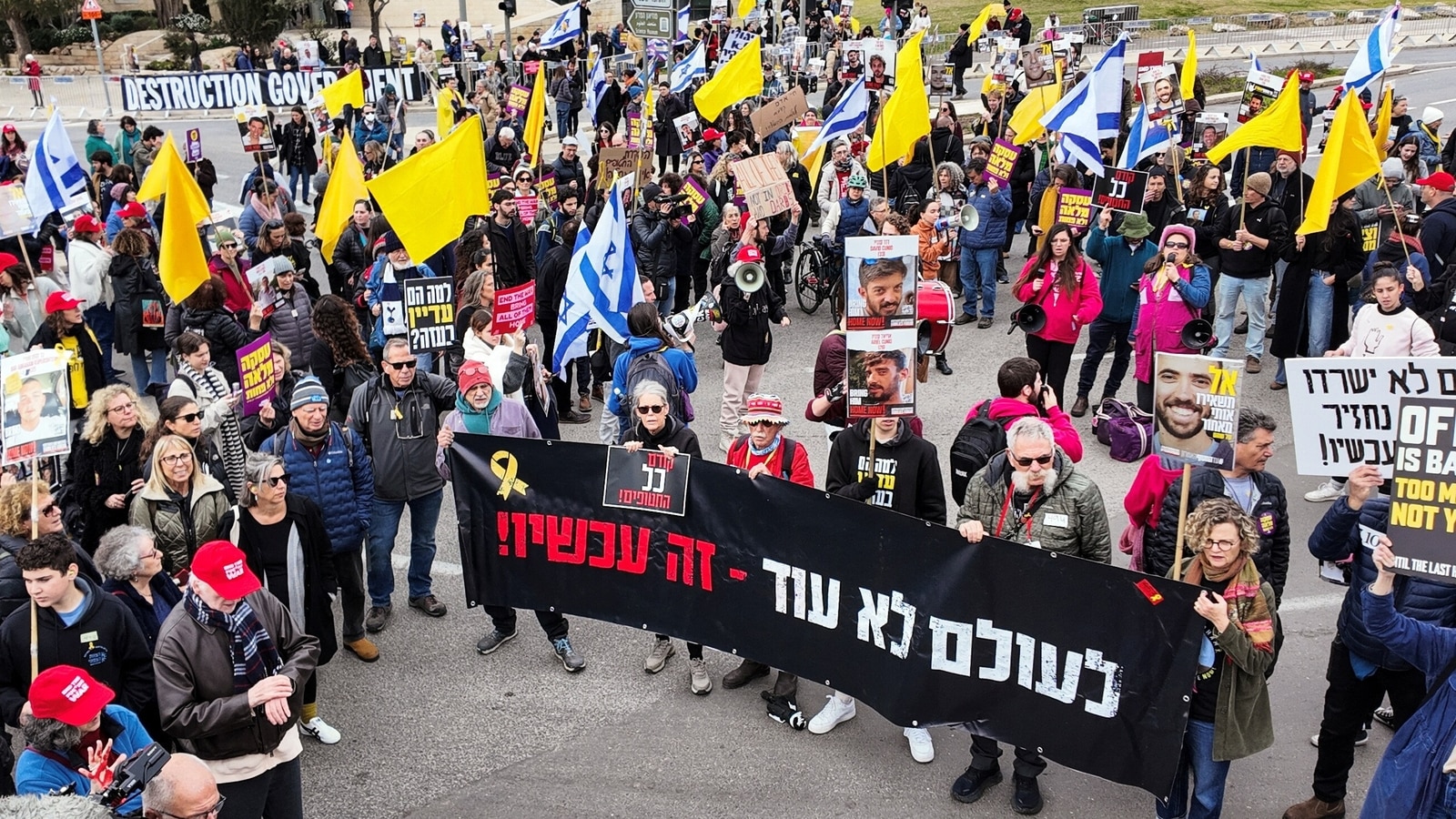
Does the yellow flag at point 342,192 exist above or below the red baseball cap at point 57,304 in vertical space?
above

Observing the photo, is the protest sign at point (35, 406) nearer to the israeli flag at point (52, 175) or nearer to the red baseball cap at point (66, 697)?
the red baseball cap at point (66, 697)

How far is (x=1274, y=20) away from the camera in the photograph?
1599 inches

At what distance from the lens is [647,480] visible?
6766 mm

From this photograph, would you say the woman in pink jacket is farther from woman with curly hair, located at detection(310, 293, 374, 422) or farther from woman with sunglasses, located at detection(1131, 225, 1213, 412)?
woman with curly hair, located at detection(310, 293, 374, 422)

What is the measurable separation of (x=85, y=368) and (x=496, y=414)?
4.43 m

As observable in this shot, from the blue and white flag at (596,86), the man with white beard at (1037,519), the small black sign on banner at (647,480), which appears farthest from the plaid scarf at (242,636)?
the blue and white flag at (596,86)

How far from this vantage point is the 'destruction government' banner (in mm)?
5566

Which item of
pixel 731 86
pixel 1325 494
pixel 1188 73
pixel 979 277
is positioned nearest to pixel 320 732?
pixel 1325 494

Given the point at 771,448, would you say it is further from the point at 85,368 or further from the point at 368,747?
the point at 85,368

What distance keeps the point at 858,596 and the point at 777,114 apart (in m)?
12.9

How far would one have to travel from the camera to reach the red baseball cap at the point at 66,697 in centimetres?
452

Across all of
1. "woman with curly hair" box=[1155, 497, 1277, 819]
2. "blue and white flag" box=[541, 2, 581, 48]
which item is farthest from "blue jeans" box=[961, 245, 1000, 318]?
"blue and white flag" box=[541, 2, 581, 48]

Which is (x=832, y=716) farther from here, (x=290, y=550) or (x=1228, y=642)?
(x=290, y=550)

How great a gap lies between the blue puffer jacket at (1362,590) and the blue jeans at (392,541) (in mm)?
5081
